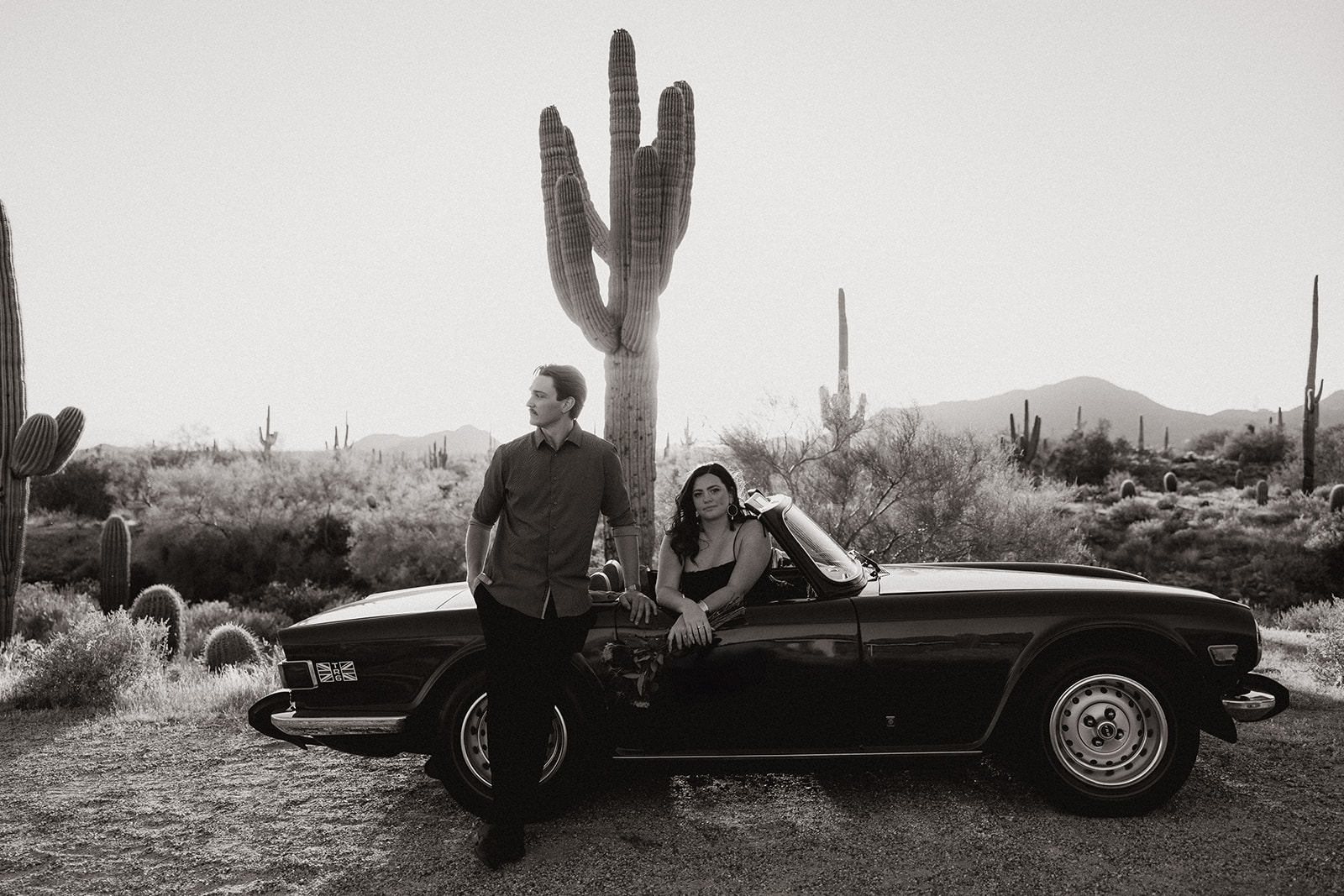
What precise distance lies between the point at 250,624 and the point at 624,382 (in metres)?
11.6

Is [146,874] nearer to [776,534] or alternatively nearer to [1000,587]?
[776,534]

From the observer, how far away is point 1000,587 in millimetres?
4023

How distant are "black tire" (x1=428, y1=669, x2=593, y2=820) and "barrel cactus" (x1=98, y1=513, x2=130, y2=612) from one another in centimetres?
1631

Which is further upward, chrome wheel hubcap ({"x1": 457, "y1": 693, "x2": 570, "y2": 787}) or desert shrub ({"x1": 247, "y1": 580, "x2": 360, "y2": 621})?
chrome wheel hubcap ({"x1": 457, "y1": 693, "x2": 570, "y2": 787})

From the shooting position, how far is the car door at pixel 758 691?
3840 millimetres

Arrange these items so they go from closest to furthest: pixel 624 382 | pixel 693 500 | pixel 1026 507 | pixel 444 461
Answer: pixel 693 500
pixel 624 382
pixel 1026 507
pixel 444 461

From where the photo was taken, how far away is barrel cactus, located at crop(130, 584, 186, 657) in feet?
46.6

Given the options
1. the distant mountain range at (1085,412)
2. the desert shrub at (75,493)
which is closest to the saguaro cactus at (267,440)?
the desert shrub at (75,493)

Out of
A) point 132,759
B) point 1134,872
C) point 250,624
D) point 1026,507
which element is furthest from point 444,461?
point 1134,872

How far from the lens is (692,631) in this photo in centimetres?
382

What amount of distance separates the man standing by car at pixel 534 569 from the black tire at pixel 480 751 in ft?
0.81

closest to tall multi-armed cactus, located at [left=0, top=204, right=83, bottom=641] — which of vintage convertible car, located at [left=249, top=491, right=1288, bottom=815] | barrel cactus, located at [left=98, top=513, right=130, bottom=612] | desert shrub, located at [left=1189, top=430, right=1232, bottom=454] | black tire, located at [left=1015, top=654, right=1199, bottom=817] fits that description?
barrel cactus, located at [left=98, top=513, right=130, bottom=612]

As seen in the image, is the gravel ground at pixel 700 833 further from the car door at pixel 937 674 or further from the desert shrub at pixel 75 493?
the desert shrub at pixel 75 493

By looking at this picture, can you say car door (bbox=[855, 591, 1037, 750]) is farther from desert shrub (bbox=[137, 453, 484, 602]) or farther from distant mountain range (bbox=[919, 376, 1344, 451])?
distant mountain range (bbox=[919, 376, 1344, 451])
